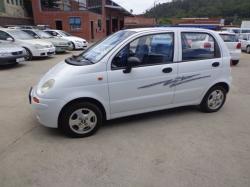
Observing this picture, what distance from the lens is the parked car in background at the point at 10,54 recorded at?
29.0 feet

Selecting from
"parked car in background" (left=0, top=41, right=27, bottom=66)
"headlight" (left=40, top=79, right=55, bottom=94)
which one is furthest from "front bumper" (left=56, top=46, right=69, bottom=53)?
"headlight" (left=40, top=79, right=55, bottom=94)

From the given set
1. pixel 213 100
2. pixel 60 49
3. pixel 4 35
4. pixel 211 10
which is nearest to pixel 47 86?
pixel 213 100

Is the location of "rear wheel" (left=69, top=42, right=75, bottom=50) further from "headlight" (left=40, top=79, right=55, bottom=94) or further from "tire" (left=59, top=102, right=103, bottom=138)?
"tire" (left=59, top=102, right=103, bottom=138)

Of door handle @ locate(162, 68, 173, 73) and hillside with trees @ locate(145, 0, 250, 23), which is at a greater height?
hillside with trees @ locate(145, 0, 250, 23)

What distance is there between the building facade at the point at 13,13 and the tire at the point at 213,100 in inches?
864

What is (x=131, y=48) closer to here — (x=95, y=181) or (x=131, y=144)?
(x=131, y=144)

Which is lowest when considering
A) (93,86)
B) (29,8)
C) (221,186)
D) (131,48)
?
(221,186)

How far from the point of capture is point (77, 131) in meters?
3.65

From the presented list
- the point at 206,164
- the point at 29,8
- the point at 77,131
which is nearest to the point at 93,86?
the point at 77,131

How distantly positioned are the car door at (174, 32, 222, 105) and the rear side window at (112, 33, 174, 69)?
0.22 metres

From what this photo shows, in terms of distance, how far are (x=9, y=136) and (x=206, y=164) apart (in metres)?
3.01

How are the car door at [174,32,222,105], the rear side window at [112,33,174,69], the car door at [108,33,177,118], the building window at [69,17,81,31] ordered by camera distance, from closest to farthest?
the car door at [108,33,177,118]
the rear side window at [112,33,174,69]
the car door at [174,32,222,105]
the building window at [69,17,81,31]

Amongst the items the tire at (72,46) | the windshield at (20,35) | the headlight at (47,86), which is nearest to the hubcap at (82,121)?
the headlight at (47,86)

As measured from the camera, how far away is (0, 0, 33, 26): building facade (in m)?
22.5
